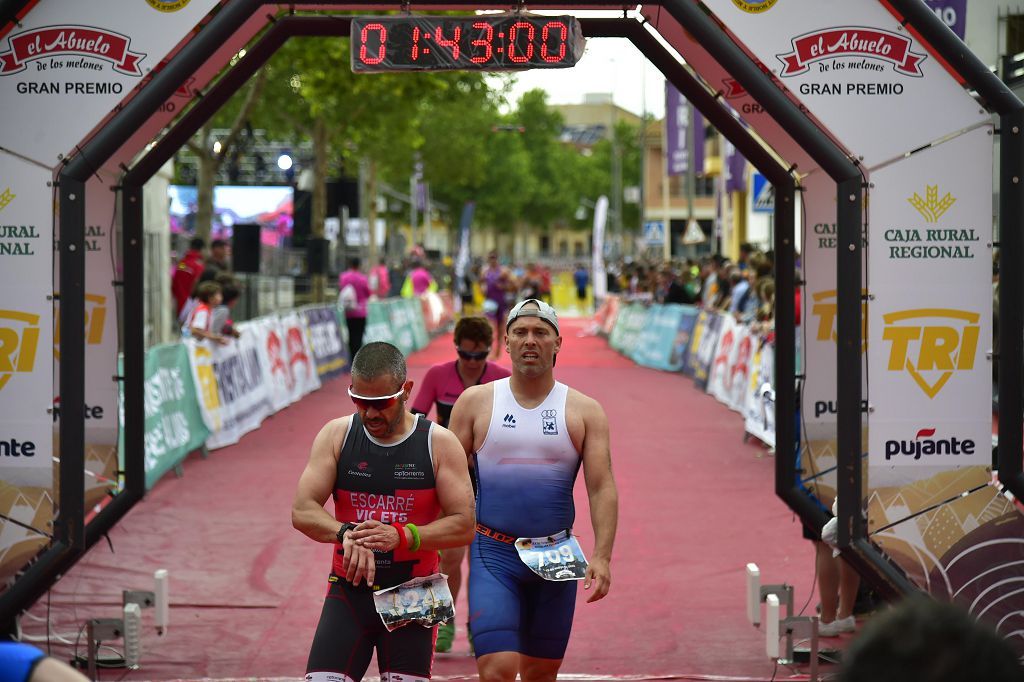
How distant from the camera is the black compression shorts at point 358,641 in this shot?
199 inches

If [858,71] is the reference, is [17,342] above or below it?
below

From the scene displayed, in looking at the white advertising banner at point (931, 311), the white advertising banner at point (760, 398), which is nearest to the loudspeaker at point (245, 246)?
the white advertising banner at point (760, 398)

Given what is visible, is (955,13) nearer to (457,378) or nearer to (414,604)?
(457,378)

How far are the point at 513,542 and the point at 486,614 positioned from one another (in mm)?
365

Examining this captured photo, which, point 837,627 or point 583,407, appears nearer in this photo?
point 583,407

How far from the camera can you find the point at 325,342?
24.3 m

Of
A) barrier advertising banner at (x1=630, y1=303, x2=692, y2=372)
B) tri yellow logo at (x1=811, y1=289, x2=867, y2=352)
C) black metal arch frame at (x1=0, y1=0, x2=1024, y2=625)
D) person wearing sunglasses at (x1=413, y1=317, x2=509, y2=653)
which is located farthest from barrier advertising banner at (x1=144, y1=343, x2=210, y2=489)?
barrier advertising banner at (x1=630, y1=303, x2=692, y2=372)

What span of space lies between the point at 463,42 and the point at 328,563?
15.4 feet

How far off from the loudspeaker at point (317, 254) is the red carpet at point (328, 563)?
1152 cm

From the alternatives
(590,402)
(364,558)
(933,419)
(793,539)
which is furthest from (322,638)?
(793,539)

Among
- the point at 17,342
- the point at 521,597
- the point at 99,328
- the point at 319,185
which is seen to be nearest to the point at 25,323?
the point at 17,342

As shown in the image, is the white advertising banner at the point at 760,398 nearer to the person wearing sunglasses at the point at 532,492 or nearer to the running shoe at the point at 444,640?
the running shoe at the point at 444,640

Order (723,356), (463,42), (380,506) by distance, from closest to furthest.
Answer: (380,506) < (463,42) < (723,356)

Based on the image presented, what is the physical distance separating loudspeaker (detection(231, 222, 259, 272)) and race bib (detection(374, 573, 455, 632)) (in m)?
17.9
